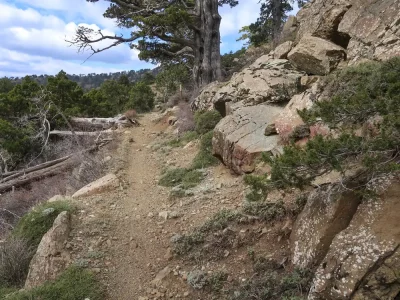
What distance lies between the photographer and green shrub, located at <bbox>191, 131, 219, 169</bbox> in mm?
8679

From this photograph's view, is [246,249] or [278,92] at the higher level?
[278,92]

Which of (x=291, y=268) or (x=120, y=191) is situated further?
(x=120, y=191)

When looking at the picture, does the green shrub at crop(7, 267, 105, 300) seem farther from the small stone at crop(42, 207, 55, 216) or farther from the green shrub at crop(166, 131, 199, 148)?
the green shrub at crop(166, 131, 199, 148)

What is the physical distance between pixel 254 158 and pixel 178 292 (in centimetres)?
331

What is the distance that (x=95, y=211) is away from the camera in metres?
6.83

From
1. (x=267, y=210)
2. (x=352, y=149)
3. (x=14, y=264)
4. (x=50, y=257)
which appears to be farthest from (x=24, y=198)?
(x=352, y=149)

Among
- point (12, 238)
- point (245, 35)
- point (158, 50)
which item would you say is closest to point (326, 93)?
point (12, 238)

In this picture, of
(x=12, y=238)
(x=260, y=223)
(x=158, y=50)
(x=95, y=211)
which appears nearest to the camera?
(x=260, y=223)

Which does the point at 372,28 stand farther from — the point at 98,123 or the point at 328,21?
the point at 98,123

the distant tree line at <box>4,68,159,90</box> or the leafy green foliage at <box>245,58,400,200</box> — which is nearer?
the leafy green foliage at <box>245,58,400,200</box>

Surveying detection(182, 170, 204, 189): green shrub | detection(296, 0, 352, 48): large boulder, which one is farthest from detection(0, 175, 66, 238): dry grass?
detection(296, 0, 352, 48): large boulder

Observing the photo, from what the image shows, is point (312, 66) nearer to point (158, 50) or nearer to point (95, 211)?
point (95, 211)

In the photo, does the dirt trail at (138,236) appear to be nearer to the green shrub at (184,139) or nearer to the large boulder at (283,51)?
the green shrub at (184,139)

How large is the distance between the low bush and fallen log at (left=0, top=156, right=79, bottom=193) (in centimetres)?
559
